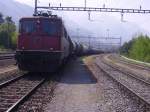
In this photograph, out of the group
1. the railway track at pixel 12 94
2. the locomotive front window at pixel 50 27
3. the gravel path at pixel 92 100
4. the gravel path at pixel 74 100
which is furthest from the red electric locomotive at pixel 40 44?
the gravel path at pixel 92 100

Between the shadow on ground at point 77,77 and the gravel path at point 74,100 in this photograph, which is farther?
the shadow on ground at point 77,77

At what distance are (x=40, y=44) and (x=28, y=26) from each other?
4.21 feet

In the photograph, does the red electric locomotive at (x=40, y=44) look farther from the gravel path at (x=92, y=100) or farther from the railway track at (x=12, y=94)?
the gravel path at (x=92, y=100)

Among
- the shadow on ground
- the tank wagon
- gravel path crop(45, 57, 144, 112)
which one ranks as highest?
the tank wagon

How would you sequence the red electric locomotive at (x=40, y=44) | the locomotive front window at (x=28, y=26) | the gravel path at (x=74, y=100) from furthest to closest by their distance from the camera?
1. the locomotive front window at (x=28, y=26)
2. the red electric locomotive at (x=40, y=44)
3. the gravel path at (x=74, y=100)

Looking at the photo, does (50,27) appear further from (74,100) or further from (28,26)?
(74,100)

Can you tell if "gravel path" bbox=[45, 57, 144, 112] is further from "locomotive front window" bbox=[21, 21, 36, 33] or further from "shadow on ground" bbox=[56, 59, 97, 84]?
"locomotive front window" bbox=[21, 21, 36, 33]

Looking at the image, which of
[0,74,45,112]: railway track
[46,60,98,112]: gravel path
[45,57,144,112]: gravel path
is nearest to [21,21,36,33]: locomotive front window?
[0,74,45,112]: railway track

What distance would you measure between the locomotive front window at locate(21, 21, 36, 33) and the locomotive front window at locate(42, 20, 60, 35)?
1.78 ft

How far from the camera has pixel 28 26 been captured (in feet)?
79.0

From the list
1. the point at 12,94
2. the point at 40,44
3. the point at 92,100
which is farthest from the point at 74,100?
the point at 40,44

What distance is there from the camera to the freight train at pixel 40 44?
2317 centimetres

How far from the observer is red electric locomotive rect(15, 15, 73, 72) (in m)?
23.2

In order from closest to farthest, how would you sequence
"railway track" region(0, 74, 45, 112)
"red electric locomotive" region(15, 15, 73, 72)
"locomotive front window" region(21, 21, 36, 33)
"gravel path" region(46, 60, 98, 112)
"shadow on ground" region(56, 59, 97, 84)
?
"railway track" region(0, 74, 45, 112)
"gravel path" region(46, 60, 98, 112)
"shadow on ground" region(56, 59, 97, 84)
"red electric locomotive" region(15, 15, 73, 72)
"locomotive front window" region(21, 21, 36, 33)
